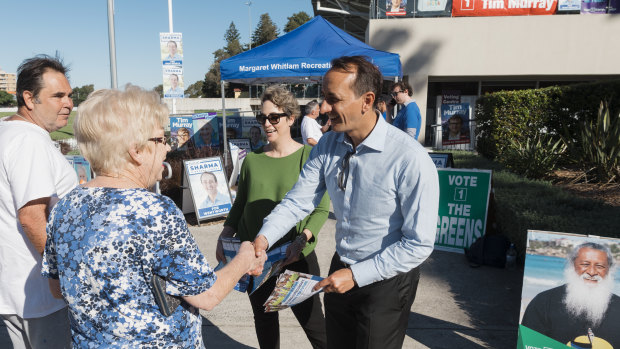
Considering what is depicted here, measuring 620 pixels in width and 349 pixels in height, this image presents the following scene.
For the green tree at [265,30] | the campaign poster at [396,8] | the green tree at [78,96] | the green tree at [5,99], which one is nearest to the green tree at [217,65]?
the green tree at [265,30]

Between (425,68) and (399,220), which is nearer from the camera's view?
(399,220)

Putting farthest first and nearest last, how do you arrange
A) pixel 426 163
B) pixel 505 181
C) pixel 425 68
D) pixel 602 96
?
pixel 425 68 → pixel 602 96 → pixel 505 181 → pixel 426 163

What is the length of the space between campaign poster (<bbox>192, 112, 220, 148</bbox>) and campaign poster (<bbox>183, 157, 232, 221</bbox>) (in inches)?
173

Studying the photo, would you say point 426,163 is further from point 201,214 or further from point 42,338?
point 201,214

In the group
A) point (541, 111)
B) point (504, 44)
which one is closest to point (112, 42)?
point (541, 111)

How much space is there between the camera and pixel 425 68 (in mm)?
16438

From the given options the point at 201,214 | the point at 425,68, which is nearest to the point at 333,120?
the point at 201,214

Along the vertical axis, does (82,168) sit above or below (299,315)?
above

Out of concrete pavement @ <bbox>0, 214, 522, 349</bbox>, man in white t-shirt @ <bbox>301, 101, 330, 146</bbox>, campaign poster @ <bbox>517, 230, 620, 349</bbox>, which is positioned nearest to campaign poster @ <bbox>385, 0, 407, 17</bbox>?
man in white t-shirt @ <bbox>301, 101, 330, 146</bbox>

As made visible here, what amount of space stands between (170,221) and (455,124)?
14.9m

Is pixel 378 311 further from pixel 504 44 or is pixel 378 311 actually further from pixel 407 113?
pixel 504 44

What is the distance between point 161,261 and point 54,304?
112 centimetres

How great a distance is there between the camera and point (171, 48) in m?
11.2

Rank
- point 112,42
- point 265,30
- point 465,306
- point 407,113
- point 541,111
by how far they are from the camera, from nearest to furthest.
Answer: point 465,306 → point 112,42 → point 407,113 → point 541,111 → point 265,30
